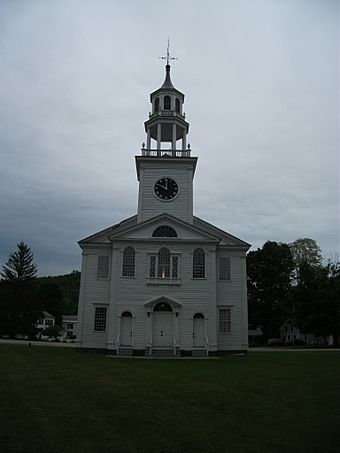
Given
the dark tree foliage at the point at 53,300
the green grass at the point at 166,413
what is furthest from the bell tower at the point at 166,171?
the dark tree foliage at the point at 53,300

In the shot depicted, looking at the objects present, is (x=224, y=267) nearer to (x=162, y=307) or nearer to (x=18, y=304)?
(x=162, y=307)

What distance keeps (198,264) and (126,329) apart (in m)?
6.46

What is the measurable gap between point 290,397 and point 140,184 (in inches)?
923

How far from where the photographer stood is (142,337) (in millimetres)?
29438

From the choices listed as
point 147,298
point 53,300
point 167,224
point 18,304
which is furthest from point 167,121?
point 53,300

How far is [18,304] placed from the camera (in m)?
52.7

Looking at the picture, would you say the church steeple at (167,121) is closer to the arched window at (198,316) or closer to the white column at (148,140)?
the white column at (148,140)

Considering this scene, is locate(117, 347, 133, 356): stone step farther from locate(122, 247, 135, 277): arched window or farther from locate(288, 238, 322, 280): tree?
locate(288, 238, 322, 280): tree

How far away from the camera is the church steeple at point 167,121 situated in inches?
1335

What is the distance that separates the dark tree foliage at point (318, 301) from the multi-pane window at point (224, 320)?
16329mm

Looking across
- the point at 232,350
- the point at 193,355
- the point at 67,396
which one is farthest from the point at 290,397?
the point at 232,350

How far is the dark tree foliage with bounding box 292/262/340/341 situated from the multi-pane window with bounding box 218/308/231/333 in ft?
53.6

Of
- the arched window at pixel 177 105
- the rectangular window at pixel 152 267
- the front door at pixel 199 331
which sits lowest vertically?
the front door at pixel 199 331

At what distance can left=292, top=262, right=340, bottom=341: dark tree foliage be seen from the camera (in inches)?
1732
